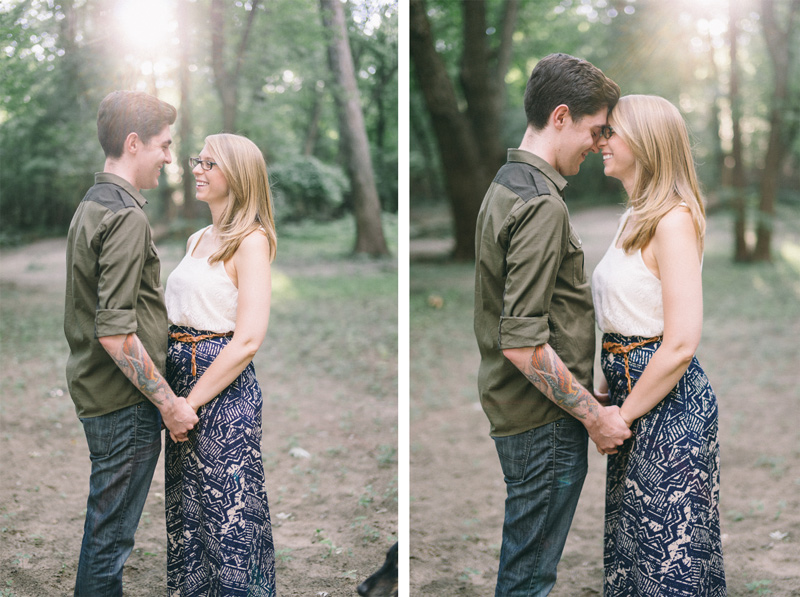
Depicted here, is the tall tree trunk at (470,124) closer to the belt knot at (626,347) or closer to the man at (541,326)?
the man at (541,326)

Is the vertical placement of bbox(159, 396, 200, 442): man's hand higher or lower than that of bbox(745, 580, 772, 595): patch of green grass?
higher

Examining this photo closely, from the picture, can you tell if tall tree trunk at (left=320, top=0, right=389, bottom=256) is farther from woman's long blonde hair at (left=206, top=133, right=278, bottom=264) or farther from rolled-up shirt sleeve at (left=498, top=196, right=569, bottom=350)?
rolled-up shirt sleeve at (left=498, top=196, right=569, bottom=350)

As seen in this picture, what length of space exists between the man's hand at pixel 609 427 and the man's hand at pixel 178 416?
1.16m

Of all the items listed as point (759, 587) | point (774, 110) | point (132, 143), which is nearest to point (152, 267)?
point (132, 143)

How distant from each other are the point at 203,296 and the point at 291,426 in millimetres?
3112

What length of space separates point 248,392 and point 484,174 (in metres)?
6.77

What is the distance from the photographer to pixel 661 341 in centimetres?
191

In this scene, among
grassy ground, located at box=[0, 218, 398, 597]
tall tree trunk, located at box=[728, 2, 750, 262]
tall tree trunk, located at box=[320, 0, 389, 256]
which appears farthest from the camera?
tall tree trunk, located at box=[728, 2, 750, 262]

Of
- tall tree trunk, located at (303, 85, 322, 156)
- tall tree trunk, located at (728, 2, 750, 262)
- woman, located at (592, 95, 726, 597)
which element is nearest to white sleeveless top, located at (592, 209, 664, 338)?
woman, located at (592, 95, 726, 597)

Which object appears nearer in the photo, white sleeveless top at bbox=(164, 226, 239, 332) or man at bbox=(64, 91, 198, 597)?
man at bbox=(64, 91, 198, 597)

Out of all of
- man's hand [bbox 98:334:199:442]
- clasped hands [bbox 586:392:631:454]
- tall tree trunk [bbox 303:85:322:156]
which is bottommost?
clasped hands [bbox 586:392:631:454]

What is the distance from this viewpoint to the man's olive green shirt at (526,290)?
174 centimetres

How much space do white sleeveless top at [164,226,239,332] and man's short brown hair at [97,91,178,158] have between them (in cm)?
42

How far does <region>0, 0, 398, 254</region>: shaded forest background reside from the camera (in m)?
3.56
